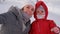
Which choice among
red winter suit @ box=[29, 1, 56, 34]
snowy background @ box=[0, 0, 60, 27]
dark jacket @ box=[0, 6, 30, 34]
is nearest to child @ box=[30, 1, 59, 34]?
red winter suit @ box=[29, 1, 56, 34]

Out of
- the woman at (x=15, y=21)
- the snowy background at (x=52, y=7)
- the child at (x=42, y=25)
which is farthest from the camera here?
the snowy background at (x=52, y=7)

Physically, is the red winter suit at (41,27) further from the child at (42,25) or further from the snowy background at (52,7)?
the snowy background at (52,7)

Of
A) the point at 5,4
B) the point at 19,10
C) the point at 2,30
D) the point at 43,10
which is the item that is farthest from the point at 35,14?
the point at 5,4

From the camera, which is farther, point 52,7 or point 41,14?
point 52,7

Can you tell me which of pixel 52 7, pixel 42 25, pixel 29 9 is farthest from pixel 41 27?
pixel 52 7

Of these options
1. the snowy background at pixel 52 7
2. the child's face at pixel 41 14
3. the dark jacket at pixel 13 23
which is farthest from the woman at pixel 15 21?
the snowy background at pixel 52 7

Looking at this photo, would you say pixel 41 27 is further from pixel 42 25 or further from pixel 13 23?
pixel 13 23

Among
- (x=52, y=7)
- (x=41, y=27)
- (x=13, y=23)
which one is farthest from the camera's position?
(x=52, y=7)

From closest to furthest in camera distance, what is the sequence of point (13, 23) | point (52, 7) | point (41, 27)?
point (13, 23) < point (41, 27) < point (52, 7)

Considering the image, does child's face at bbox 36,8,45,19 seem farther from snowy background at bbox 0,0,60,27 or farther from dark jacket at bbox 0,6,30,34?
snowy background at bbox 0,0,60,27

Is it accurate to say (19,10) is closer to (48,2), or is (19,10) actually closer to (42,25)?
(42,25)

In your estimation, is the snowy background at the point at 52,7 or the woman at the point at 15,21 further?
the snowy background at the point at 52,7

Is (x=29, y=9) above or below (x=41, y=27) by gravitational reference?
above

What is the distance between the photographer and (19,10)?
124 cm
